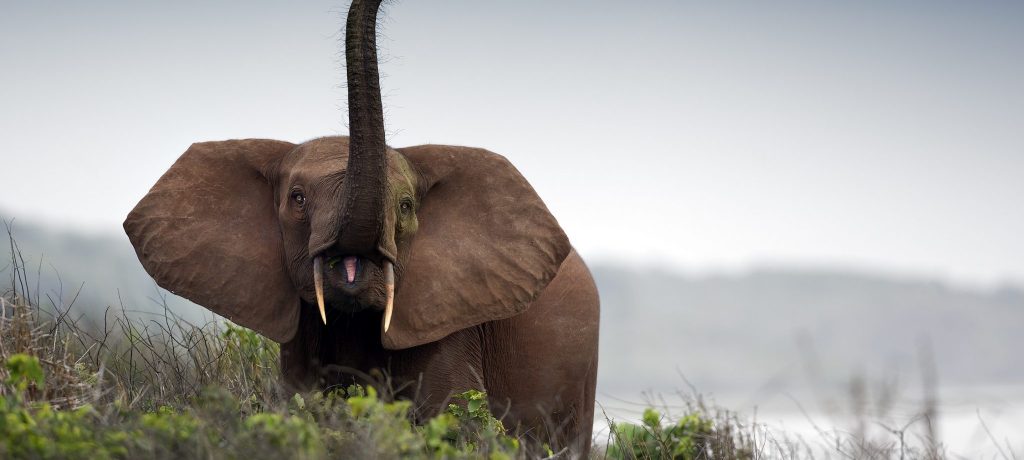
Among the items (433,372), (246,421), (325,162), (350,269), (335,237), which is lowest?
(433,372)

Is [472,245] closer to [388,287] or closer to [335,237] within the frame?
[388,287]

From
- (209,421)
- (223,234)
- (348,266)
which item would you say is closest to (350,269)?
(348,266)

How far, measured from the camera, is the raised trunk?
7383 mm

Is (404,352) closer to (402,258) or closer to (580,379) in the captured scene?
(402,258)

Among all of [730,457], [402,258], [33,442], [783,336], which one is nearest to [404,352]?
[402,258]

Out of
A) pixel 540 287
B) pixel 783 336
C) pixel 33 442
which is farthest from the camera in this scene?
pixel 783 336

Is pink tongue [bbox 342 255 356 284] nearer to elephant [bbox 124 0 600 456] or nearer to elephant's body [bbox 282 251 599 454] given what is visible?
elephant [bbox 124 0 600 456]

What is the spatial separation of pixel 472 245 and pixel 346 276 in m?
1.40

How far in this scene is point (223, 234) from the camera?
8.59 meters

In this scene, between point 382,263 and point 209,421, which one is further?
point 382,263

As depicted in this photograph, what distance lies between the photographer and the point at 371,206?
24.3ft

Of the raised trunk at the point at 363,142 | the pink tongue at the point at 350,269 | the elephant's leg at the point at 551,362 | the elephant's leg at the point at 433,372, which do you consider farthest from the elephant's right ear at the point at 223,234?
the elephant's leg at the point at 551,362

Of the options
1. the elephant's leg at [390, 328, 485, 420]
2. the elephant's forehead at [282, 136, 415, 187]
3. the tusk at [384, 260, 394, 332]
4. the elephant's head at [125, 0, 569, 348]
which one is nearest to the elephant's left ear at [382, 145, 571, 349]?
the elephant's head at [125, 0, 569, 348]

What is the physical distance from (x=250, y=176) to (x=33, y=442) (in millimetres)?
3434
